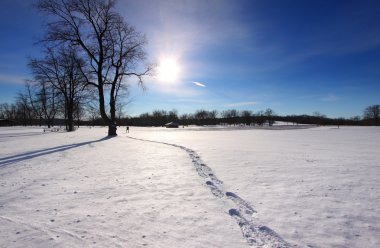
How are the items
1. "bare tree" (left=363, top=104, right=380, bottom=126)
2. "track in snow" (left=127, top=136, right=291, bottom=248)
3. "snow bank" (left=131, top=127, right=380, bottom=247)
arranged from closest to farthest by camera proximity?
"track in snow" (left=127, top=136, right=291, bottom=248) → "snow bank" (left=131, top=127, right=380, bottom=247) → "bare tree" (left=363, top=104, right=380, bottom=126)

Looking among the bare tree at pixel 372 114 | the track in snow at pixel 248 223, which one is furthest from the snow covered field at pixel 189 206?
the bare tree at pixel 372 114

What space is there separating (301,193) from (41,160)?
9.56 metres

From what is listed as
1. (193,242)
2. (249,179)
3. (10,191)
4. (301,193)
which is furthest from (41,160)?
(301,193)

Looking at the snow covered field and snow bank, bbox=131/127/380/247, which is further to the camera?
snow bank, bbox=131/127/380/247

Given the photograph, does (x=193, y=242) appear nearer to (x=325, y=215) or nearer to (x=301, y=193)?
(x=325, y=215)

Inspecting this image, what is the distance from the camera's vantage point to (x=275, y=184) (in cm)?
654

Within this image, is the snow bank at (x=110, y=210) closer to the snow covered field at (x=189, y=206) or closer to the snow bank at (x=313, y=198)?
the snow covered field at (x=189, y=206)

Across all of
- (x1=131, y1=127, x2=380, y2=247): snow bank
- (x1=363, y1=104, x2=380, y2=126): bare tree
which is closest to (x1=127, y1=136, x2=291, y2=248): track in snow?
(x1=131, y1=127, x2=380, y2=247): snow bank

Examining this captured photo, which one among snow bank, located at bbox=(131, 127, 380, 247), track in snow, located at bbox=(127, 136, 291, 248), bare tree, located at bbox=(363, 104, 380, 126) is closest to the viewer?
track in snow, located at bbox=(127, 136, 291, 248)

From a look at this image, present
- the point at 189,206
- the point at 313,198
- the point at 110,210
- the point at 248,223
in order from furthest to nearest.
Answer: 1. the point at 313,198
2. the point at 189,206
3. the point at 110,210
4. the point at 248,223

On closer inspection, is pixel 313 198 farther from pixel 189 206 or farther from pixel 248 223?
pixel 189 206

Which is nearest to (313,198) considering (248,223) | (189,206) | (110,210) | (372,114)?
(248,223)

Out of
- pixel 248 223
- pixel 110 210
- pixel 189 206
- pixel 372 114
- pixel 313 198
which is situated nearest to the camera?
pixel 248 223

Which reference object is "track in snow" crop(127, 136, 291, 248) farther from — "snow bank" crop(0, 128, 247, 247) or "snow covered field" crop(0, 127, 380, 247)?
"snow bank" crop(0, 128, 247, 247)
